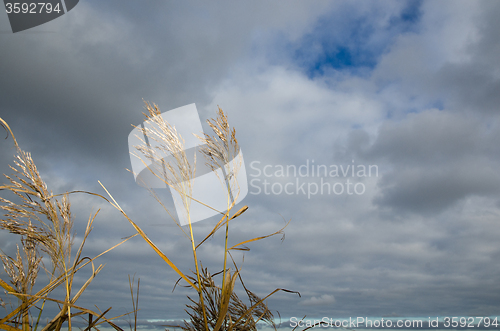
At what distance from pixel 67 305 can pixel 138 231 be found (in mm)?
462

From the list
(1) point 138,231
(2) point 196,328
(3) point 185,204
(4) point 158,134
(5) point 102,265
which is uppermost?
(4) point 158,134

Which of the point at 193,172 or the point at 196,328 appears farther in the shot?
the point at 196,328

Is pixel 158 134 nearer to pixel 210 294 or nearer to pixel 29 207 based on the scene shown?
pixel 29 207

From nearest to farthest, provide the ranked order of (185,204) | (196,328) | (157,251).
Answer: (157,251) < (185,204) < (196,328)

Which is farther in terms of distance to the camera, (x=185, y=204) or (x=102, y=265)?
(x=102, y=265)

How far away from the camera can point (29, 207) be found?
1.82 meters

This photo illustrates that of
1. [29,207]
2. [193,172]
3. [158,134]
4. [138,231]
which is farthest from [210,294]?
[29,207]

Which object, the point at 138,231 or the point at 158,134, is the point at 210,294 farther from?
the point at 158,134

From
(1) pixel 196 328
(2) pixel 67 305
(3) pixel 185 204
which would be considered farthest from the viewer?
(1) pixel 196 328

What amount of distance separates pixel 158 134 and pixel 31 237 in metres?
0.98

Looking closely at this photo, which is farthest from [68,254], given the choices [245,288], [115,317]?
[245,288]

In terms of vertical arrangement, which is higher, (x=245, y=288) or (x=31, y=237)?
(x=31, y=237)

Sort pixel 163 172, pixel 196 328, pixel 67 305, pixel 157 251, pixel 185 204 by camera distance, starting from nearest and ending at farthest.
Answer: pixel 67 305 < pixel 157 251 < pixel 185 204 < pixel 163 172 < pixel 196 328

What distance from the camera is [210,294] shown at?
75.1 inches
